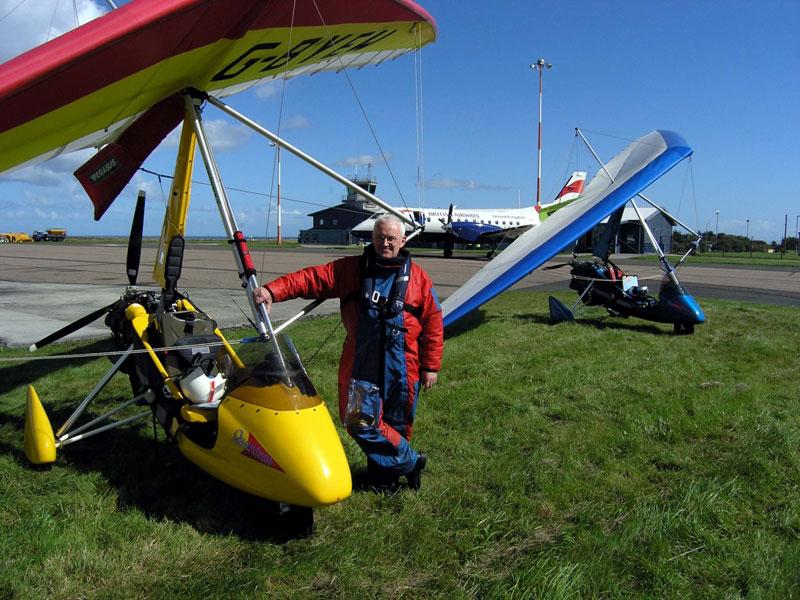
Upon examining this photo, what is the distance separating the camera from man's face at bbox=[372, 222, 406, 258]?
3.75 metres

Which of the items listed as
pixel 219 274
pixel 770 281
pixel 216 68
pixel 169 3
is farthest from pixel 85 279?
pixel 770 281

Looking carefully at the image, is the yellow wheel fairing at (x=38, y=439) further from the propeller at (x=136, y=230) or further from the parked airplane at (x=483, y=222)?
the parked airplane at (x=483, y=222)

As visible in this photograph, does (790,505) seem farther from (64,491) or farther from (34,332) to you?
(34,332)

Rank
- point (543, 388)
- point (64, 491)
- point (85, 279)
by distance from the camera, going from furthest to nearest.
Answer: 1. point (85, 279)
2. point (543, 388)
3. point (64, 491)

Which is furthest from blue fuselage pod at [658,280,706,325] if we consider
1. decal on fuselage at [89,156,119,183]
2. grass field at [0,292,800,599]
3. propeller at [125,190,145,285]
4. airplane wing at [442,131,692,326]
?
decal on fuselage at [89,156,119,183]

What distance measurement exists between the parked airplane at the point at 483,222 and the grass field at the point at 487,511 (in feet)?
101

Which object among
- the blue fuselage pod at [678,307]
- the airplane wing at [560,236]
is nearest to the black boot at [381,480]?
the airplane wing at [560,236]

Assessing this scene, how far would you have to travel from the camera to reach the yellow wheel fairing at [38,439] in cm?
420

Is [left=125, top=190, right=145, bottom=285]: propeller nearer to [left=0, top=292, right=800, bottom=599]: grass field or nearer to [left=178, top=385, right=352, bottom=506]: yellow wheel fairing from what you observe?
[left=0, top=292, right=800, bottom=599]: grass field

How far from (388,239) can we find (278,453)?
1.50 metres

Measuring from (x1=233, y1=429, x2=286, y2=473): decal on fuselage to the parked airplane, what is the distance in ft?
109

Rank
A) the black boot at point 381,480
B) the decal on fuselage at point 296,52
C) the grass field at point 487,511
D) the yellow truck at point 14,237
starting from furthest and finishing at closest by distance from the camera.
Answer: the yellow truck at point 14,237 < the decal on fuselage at point 296,52 < the black boot at point 381,480 < the grass field at point 487,511

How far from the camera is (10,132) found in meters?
3.30

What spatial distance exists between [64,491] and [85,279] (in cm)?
1788
